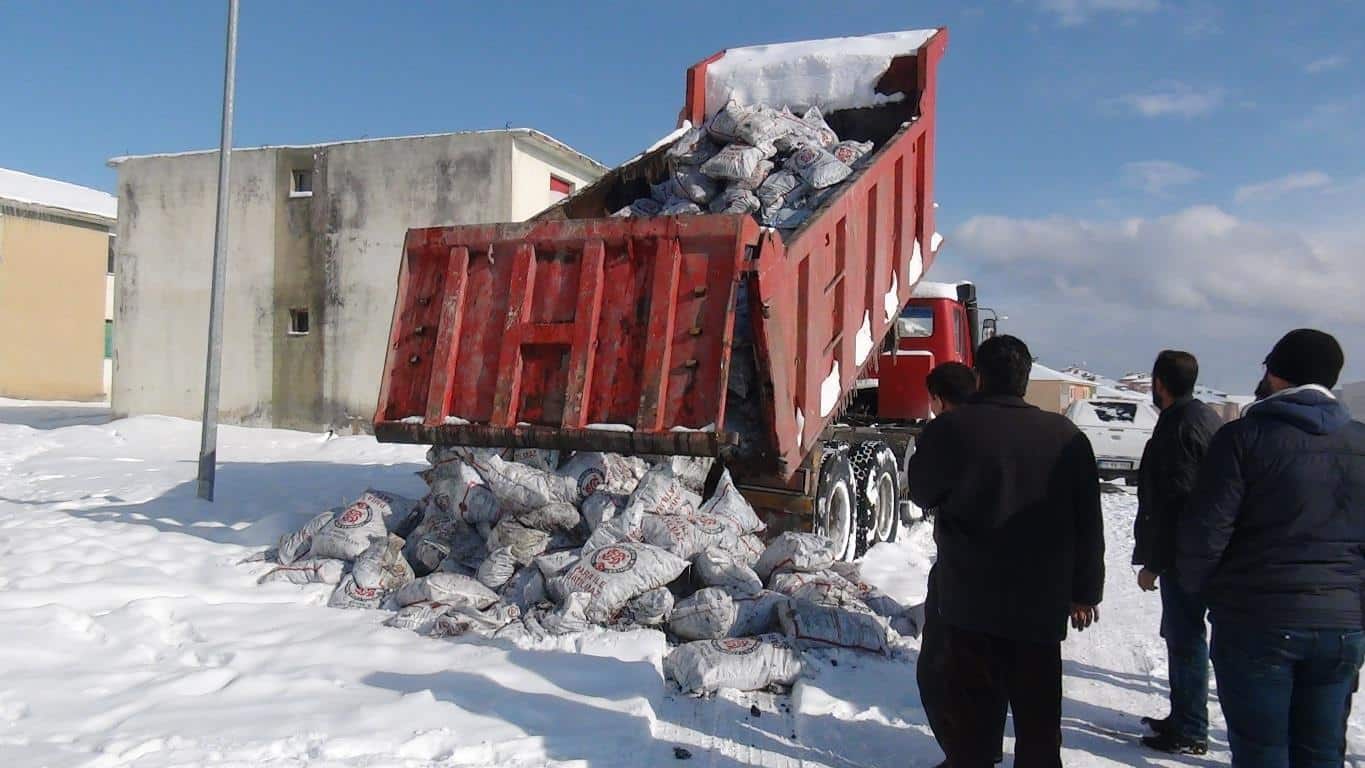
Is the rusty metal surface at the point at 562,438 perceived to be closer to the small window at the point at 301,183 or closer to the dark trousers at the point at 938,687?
the dark trousers at the point at 938,687

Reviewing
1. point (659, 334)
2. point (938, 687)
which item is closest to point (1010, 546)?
point (938, 687)

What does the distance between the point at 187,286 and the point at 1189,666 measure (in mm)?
19514

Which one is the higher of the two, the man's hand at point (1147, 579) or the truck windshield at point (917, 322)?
the truck windshield at point (917, 322)

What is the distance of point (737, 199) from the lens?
6664 mm

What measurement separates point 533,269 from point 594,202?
2.06 meters

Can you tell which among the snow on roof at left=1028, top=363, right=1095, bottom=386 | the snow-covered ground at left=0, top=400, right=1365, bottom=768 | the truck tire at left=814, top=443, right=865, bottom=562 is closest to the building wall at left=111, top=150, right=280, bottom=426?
the snow-covered ground at left=0, top=400, right=1365, bottom=768

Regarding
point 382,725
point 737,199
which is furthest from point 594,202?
point 382,725

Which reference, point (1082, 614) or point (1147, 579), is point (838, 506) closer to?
point (1147, 579)

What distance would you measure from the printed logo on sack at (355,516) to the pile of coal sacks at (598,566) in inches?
0.4

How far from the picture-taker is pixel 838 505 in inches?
291

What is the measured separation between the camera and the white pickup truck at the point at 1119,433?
14445 mm

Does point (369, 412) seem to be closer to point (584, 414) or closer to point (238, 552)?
point (238, 552)

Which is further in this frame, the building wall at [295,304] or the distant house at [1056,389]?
the distant house at [1056,389]

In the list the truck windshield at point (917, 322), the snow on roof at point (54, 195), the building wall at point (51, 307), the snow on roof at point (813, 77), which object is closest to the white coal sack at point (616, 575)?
the snow on roof at point (813, 77)
